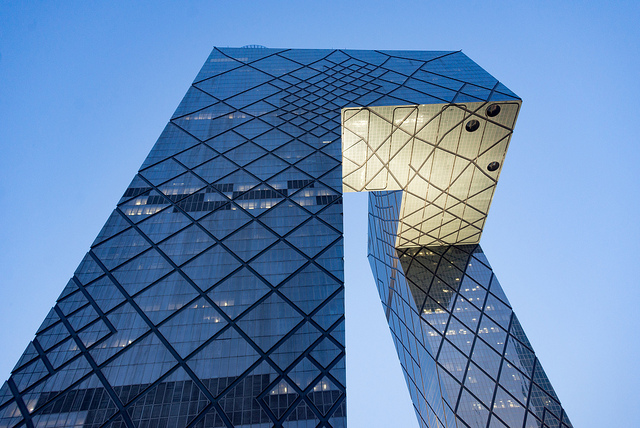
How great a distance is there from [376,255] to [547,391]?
27322mm

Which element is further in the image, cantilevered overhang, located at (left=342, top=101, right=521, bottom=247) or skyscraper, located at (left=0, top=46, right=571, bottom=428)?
cantilevered overhang, located at (left=342, top=101, right=521, bottom=247)

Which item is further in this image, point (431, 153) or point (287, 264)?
point (431, 153)

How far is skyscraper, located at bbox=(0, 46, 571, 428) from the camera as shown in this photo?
1803cm

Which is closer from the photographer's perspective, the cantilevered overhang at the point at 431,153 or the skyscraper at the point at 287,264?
the skyscraper at the point at 287,264

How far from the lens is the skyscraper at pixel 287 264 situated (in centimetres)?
1803

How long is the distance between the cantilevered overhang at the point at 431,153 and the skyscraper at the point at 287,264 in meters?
0.19

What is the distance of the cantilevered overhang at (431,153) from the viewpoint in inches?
1346

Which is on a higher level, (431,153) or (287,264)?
(431,153)

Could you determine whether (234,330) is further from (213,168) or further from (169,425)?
(213,168)

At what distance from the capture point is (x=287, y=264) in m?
23.4

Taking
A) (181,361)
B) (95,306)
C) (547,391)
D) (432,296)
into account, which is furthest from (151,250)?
(547,391)

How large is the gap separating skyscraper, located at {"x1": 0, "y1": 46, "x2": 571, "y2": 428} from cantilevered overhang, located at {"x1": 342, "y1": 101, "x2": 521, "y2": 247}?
19 cm

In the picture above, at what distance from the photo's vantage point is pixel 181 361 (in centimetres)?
1894

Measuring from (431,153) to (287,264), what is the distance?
69.4 ft
